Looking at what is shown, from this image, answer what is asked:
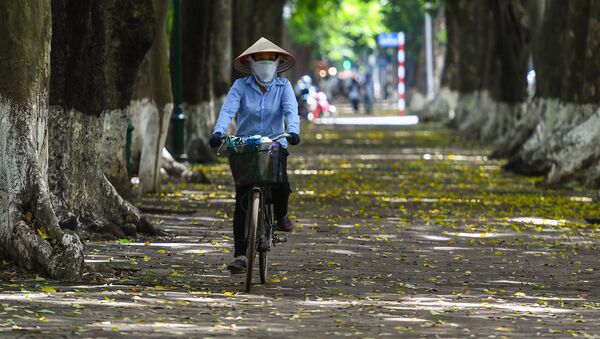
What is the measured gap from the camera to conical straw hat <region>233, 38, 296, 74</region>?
13.8 meters

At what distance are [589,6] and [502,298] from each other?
17.0 m

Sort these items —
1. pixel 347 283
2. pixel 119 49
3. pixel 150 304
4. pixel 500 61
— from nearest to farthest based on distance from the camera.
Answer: pixel 150 304 < pixel 347 283 < pixel 119 49 < pixel 500 61

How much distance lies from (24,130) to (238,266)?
2.25m

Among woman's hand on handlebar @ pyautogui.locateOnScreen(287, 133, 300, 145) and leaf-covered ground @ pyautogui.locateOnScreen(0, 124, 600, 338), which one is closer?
leaf-covered ground @ pyautogui.locateOnScreen(0, 124, 600, 338)

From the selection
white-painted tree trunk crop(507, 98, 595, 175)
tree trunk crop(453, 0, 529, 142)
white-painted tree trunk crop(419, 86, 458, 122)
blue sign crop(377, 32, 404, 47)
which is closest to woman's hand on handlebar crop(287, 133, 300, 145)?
white-painted tree trunk crop(507, 98, 595, 175)

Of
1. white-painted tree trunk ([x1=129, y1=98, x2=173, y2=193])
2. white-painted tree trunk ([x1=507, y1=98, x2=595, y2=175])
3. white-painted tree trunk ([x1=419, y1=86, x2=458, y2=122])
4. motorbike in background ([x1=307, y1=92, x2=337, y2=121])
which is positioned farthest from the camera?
motorbike in background ([x1=307, y1=92, x2=337, y2=121])

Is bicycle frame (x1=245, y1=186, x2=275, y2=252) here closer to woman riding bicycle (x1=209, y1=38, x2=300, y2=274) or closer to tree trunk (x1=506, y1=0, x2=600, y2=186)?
woman riding bicycle (x1=209, y1=38, x2=300, y2=274)

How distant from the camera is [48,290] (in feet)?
40.9

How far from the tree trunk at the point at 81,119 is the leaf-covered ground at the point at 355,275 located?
23.5 inches

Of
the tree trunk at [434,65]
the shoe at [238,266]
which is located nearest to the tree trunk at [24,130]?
the shoe at [238,266]

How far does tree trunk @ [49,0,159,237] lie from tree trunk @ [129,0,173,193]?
648cm

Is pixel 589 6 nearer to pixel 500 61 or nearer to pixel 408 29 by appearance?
pixel 500 61

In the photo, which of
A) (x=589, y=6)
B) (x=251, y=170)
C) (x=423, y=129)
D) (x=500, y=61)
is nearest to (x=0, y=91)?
(x=251, y=170)

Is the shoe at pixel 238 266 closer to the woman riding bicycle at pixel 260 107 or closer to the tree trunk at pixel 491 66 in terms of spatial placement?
the woman riding bicycle at pixel 260 107
